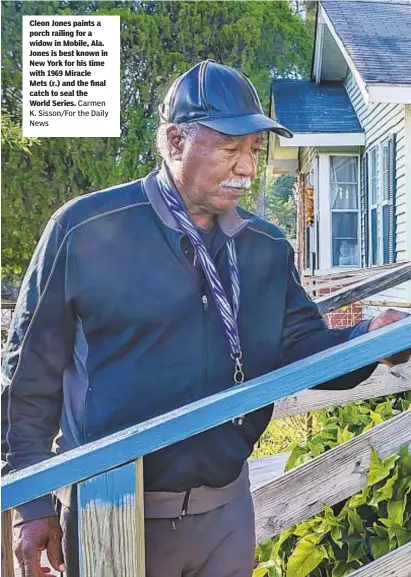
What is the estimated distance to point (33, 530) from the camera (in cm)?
113

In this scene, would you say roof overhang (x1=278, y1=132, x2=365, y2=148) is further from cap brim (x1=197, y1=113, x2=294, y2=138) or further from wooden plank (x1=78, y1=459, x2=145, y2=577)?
wooden plank (x1=78, y1=459, x2=145, y2=577)

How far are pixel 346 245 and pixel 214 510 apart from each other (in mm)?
613

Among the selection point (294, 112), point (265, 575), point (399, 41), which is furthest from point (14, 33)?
point (265, 575)

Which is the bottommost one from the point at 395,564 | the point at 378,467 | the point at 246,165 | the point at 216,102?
the point at 395,564

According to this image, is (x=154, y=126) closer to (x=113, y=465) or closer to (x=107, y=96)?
(x=107, y=96)

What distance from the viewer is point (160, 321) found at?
1110 millimetres

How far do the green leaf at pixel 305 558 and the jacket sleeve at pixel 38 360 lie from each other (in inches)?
20.7

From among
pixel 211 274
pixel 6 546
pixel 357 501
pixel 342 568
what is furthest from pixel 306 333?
pixel 6 546

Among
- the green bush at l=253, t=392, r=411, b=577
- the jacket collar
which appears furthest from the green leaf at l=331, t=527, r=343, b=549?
the jacket collar

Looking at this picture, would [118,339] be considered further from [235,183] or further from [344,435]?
[344,435]

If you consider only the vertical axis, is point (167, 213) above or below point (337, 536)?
above

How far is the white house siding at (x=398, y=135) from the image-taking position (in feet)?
4.30

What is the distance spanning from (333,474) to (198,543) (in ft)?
1.12

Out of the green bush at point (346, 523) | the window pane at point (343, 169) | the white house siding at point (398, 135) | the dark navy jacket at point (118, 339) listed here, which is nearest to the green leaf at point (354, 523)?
the green bush at point (346, 523)
